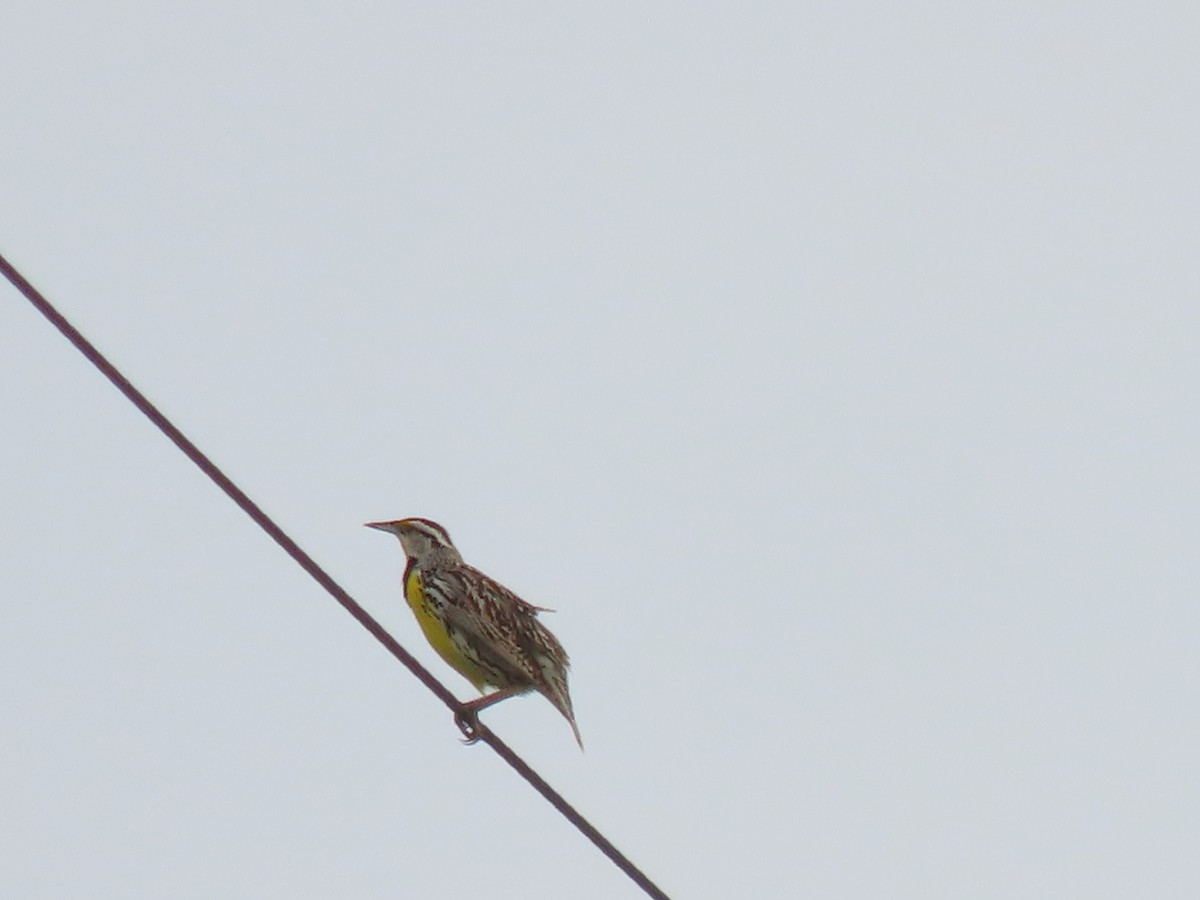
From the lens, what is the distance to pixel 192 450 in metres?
6.06

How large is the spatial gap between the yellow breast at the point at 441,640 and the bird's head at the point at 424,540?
276mm

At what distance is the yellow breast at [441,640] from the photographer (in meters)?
11.3

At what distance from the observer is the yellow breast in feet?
37.0

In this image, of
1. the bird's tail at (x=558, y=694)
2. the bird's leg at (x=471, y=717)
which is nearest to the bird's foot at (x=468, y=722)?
the bird's leg at (x=471, y=717)

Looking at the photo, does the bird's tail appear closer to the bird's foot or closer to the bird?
the bird

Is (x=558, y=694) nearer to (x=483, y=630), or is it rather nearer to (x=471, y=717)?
(x=483, y=630)

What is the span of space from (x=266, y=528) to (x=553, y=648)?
524 centimetres

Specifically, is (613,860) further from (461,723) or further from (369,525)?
(369,525)

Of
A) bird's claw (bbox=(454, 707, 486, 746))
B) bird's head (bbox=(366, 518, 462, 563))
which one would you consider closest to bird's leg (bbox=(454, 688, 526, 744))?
bird's claw (bbox=(454, 707, 486, 746))

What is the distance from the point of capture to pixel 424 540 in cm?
1193

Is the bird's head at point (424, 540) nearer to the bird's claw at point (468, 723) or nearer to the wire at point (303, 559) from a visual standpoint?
the bird's claw at point (468, 723)

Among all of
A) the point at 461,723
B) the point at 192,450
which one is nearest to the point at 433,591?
the point at 461,723

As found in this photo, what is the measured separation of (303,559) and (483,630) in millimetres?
4722

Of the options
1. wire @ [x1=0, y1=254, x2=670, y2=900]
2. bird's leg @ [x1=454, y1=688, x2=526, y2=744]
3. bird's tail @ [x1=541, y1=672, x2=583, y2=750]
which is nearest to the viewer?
wire @ [x1=0, y1=254, x2=670, y2=900]
